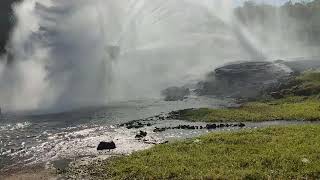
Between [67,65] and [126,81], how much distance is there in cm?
2155

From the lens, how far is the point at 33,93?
341 feet

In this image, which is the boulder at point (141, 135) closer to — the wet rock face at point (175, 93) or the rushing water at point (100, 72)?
the rushing water at point (100, 72)

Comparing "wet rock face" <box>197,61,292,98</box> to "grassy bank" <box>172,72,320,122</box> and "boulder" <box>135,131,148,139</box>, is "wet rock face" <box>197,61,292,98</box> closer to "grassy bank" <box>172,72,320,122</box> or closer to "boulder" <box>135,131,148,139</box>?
"grassy bank" <box>172,72,320,122</box>

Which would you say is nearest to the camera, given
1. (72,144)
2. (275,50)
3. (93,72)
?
(72,144)

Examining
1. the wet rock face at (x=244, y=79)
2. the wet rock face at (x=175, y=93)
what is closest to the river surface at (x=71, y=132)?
the wet rock face at (x=175, y=93)

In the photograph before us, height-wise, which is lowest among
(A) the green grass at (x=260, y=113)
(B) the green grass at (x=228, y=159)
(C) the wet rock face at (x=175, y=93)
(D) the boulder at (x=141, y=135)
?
(B) the green grass at (x=228, y=159)

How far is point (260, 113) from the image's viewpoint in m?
79.9

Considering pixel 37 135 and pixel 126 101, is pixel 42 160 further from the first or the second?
pixel 126 101

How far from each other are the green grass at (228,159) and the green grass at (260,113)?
17.4 m

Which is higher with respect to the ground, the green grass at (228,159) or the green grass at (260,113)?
the green grass at (260,113)

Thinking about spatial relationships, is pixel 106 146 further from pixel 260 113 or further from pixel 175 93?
pixel 175 93

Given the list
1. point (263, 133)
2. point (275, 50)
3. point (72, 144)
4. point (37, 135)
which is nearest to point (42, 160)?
point (72, 144)

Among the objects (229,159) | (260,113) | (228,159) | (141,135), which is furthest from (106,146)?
(260,113)

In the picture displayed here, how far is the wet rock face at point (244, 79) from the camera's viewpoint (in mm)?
116562
